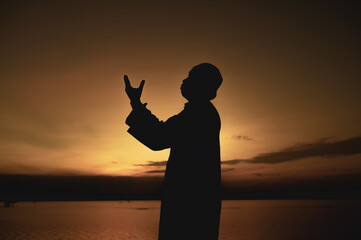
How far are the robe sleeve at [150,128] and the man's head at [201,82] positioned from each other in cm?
25

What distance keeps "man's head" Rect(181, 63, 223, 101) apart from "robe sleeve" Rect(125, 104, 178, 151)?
0.83 ft

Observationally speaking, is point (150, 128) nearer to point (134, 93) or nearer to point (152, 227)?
point (134, 93)

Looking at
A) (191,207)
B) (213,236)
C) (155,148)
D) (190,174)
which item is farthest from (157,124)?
(213,236)

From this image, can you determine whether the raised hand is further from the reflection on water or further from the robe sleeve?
the reflection on water

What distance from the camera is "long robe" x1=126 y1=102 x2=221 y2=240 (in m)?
2.40

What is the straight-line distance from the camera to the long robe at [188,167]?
240cm

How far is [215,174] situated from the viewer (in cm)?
261

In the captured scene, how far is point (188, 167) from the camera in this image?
8.32 feet

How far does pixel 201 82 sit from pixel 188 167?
28.0 inches

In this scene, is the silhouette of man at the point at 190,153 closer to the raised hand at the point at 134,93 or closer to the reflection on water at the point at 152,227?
the raised hand at the point at 134,93

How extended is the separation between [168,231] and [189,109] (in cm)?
96

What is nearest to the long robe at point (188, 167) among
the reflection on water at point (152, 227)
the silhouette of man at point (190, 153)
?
the silhouette of man at point (190, 153)

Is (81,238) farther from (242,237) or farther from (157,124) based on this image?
(157,124)

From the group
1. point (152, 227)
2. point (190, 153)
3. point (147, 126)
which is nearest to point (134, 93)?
point (147, 126)
